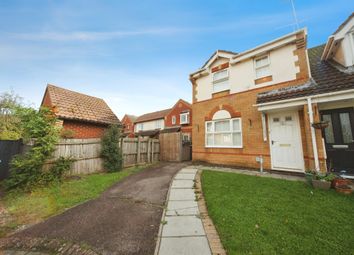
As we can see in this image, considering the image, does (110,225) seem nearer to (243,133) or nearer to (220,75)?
(243,133)

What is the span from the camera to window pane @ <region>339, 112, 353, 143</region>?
6.27 m

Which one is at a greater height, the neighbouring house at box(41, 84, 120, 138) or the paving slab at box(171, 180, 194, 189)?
the neighbouring house at box(41, 84, 120, 138)

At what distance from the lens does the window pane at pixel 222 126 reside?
30.2ft

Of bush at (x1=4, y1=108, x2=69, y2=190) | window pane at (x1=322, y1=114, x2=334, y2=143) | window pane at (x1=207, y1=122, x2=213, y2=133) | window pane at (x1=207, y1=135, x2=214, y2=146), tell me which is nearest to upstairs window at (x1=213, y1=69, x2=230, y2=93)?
window pane at (x1=207, y1=122, x2=213, y2=133)

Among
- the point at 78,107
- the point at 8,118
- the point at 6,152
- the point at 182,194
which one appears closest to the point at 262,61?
the point at 182,194

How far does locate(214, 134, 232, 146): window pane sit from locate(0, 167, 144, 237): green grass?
21.0 feet

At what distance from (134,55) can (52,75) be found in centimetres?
645

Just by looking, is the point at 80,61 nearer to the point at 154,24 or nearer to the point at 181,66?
the point at 154,24

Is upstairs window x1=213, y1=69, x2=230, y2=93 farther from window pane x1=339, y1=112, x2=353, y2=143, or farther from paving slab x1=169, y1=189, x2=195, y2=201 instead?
paving slab x1=169, y1=189, x2=195, y2=201

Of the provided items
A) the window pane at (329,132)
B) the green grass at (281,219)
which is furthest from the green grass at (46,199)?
the window pane at (329,132)

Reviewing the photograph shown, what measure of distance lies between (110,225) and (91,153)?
586cm

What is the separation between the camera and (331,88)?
5758 mm

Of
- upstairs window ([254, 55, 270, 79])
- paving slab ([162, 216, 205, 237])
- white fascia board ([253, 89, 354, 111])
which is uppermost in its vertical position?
upstairs window ([254, 55, 270, 79])

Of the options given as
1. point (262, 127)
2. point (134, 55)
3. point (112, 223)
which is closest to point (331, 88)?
point (262, 127)
